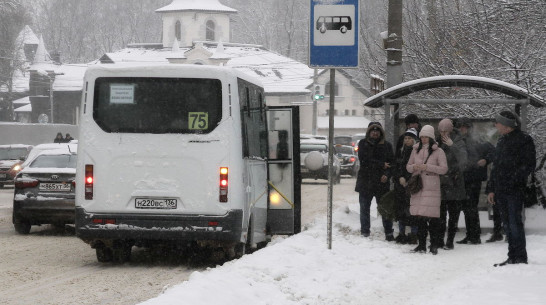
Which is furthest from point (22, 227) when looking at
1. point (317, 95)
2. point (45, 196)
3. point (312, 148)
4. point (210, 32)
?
point (210, 32)

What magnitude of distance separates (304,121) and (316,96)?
1831 inches

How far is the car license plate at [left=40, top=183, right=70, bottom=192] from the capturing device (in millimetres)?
16906

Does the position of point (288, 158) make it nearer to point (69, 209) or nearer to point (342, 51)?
point (342, 51)

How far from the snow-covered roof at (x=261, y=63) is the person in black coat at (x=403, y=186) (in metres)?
86.4

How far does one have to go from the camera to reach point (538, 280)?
35.3 feet

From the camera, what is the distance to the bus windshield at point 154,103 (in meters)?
12.4

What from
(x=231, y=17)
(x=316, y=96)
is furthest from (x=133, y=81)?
(x=231, y=17)

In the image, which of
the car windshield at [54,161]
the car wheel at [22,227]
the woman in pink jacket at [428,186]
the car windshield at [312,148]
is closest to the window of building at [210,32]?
the car windshield at [312,148]

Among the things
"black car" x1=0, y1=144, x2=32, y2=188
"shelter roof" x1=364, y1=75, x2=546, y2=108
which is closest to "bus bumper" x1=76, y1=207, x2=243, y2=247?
"shelter roof" x1=364, y1=75, x2=546, y2=108

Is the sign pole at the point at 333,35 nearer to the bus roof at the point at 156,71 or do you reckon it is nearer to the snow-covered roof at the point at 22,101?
the bus roof at the point at 156,71

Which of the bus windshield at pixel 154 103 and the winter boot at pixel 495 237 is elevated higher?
the bus windshield at pixel 154 103

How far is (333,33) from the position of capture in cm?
1275

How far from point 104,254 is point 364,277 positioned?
3.80 meters

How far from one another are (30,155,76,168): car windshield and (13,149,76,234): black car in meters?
0.33
